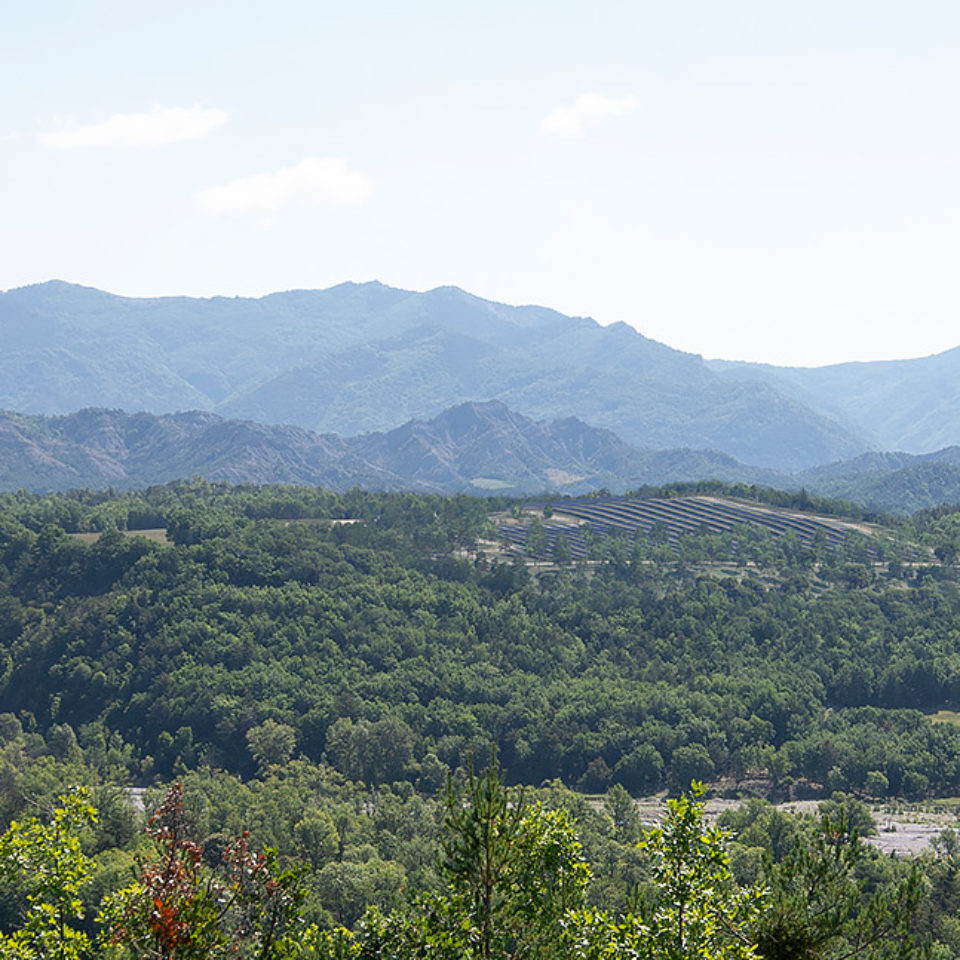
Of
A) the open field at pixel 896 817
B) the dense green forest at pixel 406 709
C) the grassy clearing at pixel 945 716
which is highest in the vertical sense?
the dense green forest at pixel 406 709

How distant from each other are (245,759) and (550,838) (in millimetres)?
125184

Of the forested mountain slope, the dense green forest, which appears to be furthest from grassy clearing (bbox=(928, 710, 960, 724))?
the forested mountain slope

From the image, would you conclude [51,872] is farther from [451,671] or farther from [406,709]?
[451,671]

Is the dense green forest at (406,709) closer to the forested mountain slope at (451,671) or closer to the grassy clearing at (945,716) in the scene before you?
the forested mountain slope at (451,671)

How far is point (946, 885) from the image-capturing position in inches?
3280

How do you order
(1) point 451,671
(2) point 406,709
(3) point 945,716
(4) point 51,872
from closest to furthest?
(4) point 51,872, (2) point 406,709, (3) point 945,716, (1) point 451,671

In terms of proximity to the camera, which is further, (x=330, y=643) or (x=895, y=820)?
(x=330, y=643)

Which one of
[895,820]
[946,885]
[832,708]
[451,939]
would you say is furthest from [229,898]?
[832,708]

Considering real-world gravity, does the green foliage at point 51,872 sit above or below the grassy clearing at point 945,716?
above

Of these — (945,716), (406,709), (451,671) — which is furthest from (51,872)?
(945,716)

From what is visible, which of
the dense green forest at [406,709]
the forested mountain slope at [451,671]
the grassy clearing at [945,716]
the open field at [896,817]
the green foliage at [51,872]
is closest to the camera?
the green foliage at [51,872]

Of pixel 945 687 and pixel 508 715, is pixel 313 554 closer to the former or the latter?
pixel 508 715

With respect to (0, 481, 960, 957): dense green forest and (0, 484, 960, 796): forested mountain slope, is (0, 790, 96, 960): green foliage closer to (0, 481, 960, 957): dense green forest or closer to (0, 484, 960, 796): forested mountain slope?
(0, 481, 960, 957): dense green forest

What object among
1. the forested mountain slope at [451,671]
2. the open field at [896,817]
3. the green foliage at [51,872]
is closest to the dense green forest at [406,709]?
the forested mountain slope at [451,671]
